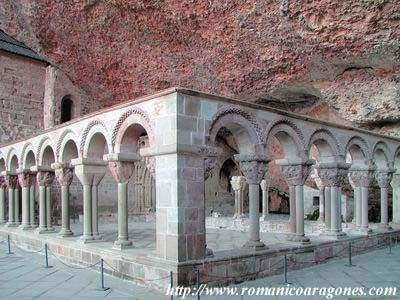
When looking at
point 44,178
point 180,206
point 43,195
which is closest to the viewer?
point 180,206

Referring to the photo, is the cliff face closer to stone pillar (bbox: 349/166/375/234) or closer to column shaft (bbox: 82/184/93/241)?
stone pillar (bbox: 349/166/375/234)

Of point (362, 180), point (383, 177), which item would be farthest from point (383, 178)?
point (362, 180)

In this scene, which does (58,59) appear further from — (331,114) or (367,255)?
(367,255)

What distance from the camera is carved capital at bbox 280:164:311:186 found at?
8805mm

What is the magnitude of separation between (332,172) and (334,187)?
0.36 metres

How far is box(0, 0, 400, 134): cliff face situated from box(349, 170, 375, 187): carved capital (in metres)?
2.79

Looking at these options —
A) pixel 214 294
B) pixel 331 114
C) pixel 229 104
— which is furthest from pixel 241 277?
pixel 331 114

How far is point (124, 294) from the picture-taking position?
6.30m

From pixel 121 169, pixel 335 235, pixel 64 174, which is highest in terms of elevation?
pixel 121 169

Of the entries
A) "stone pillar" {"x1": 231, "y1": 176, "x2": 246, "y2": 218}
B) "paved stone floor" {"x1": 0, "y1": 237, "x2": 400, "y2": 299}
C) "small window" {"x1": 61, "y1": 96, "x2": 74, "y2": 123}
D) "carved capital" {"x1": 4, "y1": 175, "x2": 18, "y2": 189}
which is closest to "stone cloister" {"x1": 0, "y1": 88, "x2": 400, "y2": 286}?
"paved stone floor" {"x1": 0, "y1": 237, "x2": 400, "y2": 299}

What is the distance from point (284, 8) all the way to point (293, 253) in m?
6.14

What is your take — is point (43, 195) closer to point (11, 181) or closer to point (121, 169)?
point (11, 181)

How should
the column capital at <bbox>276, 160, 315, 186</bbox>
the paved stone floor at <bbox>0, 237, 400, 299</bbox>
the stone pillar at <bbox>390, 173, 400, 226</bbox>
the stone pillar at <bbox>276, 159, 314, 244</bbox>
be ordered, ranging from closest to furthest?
the paved stone floor at <bbox>0, 237, 400, 299</bbox>, the stone pillar at <bbox>276, 159, 314, 244</bbox>, the column capital at <bbox>276, 160, 315, 186</bbox>, the stone pillar at <bbox>390, 173, 400, 226</bbox>

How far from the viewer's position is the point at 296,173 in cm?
886
